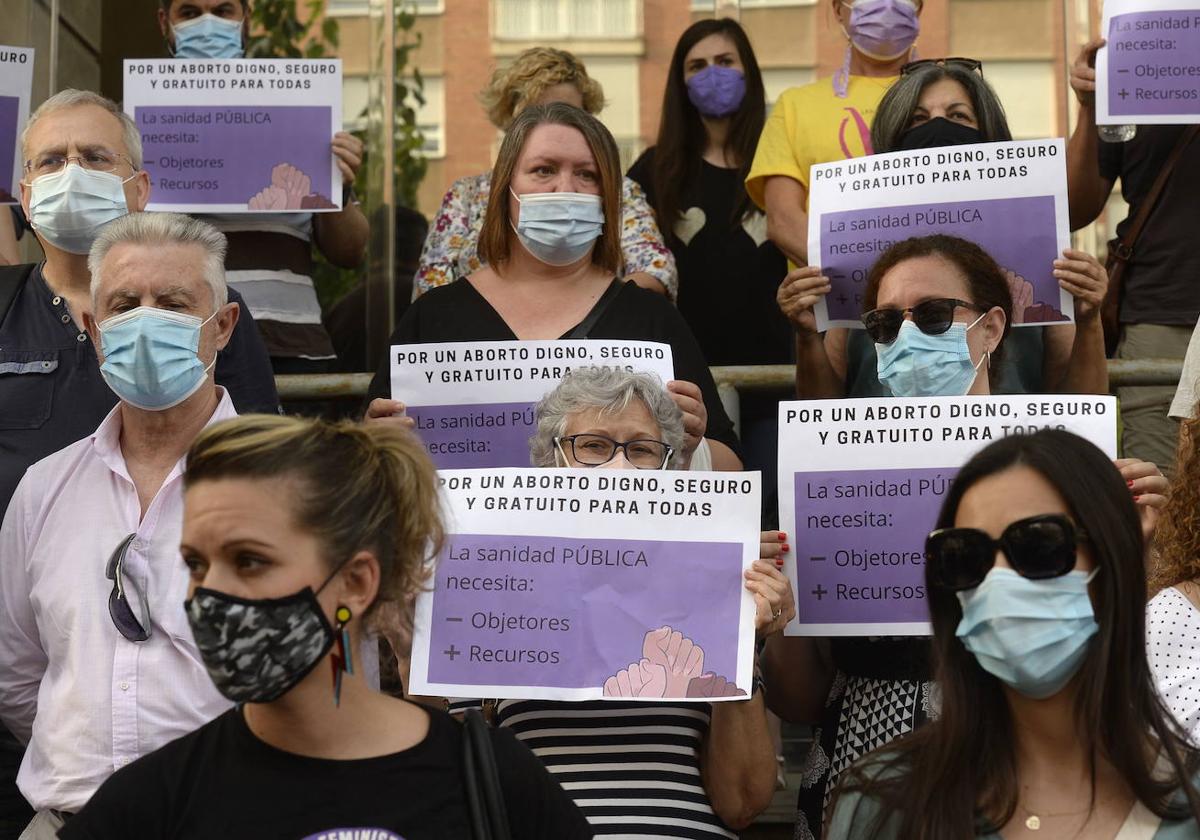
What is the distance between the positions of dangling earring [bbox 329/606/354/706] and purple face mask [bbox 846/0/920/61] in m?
4.31

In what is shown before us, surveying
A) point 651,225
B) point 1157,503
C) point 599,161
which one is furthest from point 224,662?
point 651,225

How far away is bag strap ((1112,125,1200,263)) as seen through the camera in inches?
278

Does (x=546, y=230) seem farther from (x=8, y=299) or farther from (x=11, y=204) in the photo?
(x=11, y=204)

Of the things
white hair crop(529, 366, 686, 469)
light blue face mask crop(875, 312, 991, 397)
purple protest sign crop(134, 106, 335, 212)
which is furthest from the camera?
purple protest sign crop(134, 106, 335, 212)

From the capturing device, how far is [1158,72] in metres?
6.63

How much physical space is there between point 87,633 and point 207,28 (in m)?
3.42

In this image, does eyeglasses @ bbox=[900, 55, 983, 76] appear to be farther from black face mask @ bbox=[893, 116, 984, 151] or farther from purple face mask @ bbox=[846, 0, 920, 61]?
purple face mask @ bbox=[846, 0, 920, 61]

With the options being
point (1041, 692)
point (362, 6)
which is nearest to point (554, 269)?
point (1041, 692)

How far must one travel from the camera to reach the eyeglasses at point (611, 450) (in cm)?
501

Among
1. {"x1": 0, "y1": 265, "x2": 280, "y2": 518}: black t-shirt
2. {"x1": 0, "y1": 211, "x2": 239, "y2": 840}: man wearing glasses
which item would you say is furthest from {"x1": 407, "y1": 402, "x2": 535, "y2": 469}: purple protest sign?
{"x1": 0, "y1": 211, "x2": 239, "y2": 840}: man wearing glasses

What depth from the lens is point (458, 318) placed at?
19.5 ft

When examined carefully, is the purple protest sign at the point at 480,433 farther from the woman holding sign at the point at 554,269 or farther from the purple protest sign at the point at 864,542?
the purple protest sign at the point at 864,542

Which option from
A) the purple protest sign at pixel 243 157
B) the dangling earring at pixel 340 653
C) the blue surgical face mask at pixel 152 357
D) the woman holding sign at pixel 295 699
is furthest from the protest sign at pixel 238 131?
the dangling earring at pixel 340 653

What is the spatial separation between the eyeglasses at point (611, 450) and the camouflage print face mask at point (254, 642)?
1.62m
